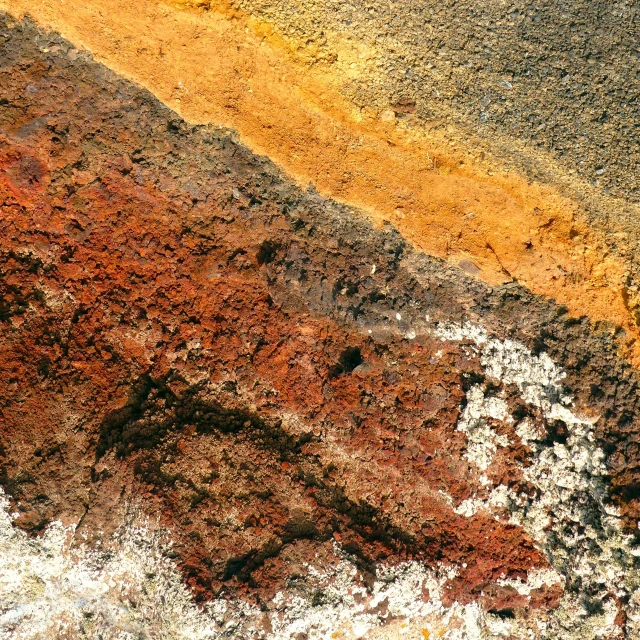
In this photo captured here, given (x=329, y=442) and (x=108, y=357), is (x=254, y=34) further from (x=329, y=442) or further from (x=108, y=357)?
(x=329, y=442)

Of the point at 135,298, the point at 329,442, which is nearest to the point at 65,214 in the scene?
the point at 135,298

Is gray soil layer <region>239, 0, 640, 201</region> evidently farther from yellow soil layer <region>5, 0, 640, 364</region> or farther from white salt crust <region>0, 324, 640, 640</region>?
white salt crust <region>0, 324, 640, 640</region>

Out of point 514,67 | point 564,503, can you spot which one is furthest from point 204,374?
point 514,67

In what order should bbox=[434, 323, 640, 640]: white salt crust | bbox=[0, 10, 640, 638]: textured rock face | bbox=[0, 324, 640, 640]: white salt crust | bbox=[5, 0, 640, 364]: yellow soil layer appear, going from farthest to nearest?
1. bbox=[5, 0, 640, 364]: yellow soil layer
2. bbox=[434, 323, 640, 640]: white salt crust
3. bbox=[0, 10, 640, 638]: textured rock face
4. bbox=[0, 324, 640, 640]: white salt crust

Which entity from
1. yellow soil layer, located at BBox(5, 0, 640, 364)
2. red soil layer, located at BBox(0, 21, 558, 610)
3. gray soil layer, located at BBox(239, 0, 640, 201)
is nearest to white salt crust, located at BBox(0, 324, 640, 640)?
red soil layer, located at BBox(0, 21, 558, 610)

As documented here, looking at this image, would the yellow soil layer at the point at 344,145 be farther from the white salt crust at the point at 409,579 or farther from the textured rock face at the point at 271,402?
the white salt crust at the point at 409,579

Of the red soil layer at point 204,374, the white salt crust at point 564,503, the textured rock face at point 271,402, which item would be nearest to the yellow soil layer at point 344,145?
the textured rock face at point 271,402

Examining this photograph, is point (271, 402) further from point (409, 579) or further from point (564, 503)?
point (564, 503)
